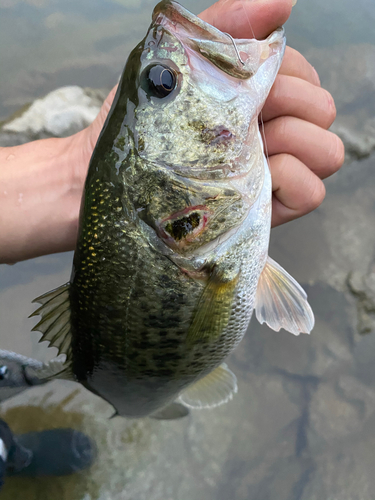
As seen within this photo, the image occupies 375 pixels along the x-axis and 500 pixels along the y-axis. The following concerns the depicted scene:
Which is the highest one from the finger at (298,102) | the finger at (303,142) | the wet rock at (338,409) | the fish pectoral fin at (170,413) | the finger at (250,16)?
the finger at (250,16)

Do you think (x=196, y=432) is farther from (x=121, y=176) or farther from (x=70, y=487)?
(x=121, y=176)

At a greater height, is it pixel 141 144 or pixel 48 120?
pixel 141 144

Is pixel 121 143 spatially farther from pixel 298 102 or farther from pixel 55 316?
pixel 298 102

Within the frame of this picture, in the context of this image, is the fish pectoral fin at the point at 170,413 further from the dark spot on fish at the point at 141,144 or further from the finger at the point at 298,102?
the finger at the point at 298,102

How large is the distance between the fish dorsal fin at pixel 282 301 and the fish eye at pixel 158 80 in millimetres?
805

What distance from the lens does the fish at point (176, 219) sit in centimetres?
106

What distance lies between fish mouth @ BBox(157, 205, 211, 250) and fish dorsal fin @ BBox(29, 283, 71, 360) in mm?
538

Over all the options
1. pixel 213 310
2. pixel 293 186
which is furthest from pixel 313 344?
pixel 213 310

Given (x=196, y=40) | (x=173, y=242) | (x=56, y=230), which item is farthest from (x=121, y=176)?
(x=56, y=230)

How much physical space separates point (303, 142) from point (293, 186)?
0.21 m

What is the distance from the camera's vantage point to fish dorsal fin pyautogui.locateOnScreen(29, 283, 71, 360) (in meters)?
1.40

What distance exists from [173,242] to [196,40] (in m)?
0.65

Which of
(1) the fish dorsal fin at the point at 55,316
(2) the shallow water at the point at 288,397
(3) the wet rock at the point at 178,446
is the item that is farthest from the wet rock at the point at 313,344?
(1) the fish dorsal fin at the point at 55,316

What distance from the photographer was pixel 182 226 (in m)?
1.15
